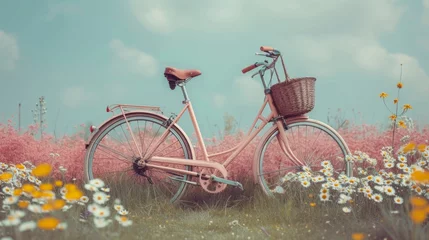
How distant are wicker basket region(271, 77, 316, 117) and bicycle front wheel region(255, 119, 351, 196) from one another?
0.80ft

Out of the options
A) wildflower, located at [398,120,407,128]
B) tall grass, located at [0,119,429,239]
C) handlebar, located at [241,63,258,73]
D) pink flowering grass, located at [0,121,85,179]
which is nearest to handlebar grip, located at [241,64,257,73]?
handlebar, located at [241,63,258,73]

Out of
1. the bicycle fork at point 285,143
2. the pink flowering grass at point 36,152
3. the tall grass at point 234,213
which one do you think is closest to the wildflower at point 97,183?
the tall grass at point 234,213

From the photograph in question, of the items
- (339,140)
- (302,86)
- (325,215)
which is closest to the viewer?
(325,215)

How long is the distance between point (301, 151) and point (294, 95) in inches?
27.2

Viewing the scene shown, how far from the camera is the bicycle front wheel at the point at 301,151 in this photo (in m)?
5.26

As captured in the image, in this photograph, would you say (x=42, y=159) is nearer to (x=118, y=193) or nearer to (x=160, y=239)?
(x=118, y=193)

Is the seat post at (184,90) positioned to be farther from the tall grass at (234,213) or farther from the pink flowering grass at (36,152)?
the pink flowering grass at (36,152)

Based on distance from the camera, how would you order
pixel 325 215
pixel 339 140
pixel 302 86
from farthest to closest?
pixel 339 140 → pixel 302 86 → pixel 325 215

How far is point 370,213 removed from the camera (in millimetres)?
4574

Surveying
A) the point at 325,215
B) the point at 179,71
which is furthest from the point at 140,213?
the point at 325,215

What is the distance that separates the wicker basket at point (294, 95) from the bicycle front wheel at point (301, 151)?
242 mm

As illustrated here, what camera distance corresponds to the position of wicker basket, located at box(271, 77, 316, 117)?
498 centimetres

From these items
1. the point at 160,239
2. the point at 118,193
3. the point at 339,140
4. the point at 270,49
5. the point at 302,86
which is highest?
the point at 270,49

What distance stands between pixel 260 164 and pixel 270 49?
1163 mm
